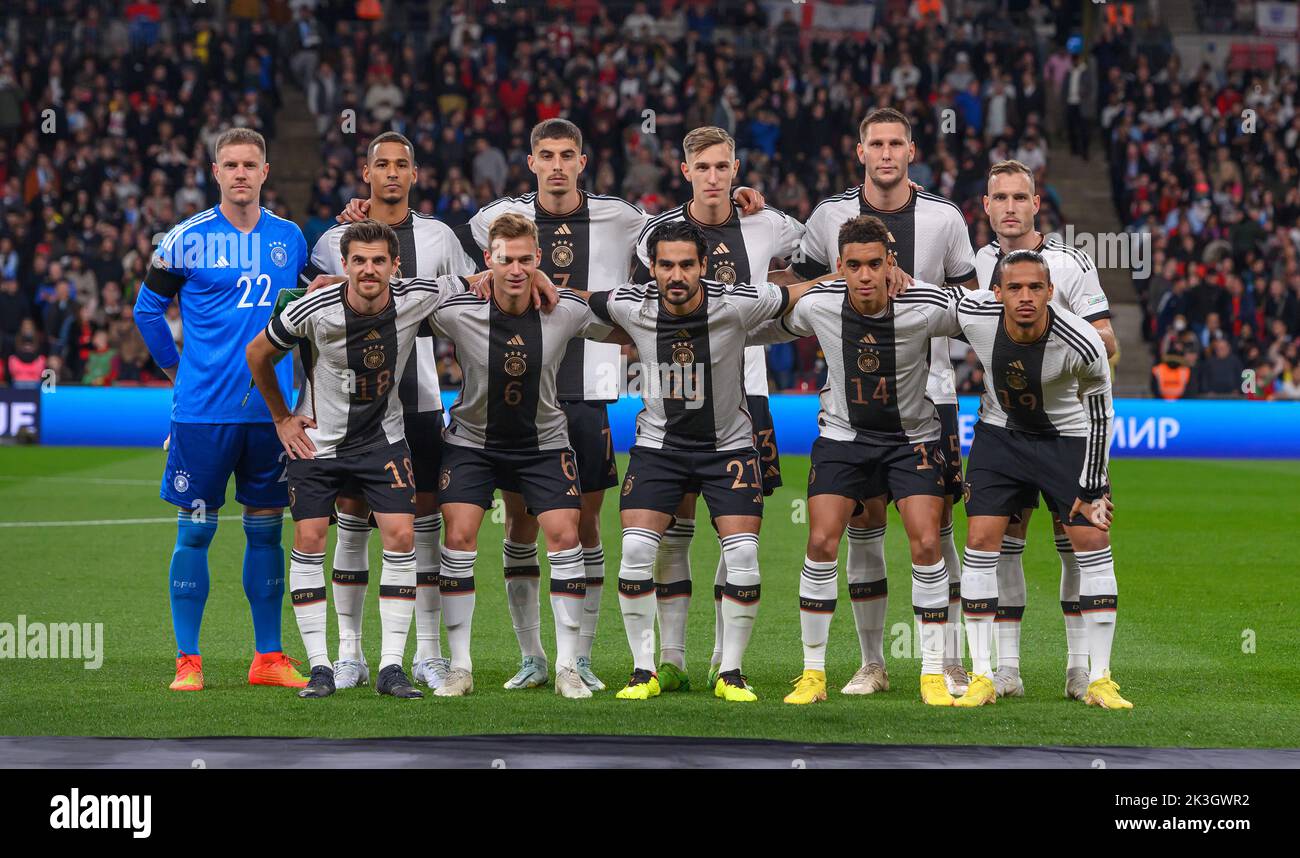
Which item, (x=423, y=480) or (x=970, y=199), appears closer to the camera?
(x=423, y=480)

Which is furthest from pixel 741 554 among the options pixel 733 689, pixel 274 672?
pixel 274 672

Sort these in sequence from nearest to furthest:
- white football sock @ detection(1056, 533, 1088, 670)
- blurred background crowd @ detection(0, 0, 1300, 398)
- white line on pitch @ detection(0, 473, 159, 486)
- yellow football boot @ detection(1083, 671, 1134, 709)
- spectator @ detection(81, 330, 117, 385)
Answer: yellow football boot @ detection(1083, 671, 1134, 709) < white football sock @ detection(1056, 533, 1088, 670) < white line on pitch @ detection(0, 473, 159, 486) < spectator @ detection(81, 330, 117, 385) < blurred background crowd @ detection(0, 0, 1300, 398)

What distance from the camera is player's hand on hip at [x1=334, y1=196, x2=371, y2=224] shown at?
23.9 ft

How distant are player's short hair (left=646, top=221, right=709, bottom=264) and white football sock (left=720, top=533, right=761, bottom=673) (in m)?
1.23

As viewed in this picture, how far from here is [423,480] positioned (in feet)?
23.5

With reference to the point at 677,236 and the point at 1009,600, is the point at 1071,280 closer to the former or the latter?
the point at 1009,600

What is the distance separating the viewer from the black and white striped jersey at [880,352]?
267 inches

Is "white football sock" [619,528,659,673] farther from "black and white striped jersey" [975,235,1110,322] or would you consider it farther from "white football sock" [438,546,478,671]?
"black and white striped jersey" [975,235,1110,322]

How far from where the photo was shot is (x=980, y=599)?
676 cm

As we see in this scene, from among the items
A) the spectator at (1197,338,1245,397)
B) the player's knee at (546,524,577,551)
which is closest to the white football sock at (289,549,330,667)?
the player's knee at (546,524,577,551)

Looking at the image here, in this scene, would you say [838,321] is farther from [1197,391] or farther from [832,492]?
[1197,391]

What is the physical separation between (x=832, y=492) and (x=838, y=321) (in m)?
0.74

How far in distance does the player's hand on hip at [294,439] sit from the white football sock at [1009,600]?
3062 mm

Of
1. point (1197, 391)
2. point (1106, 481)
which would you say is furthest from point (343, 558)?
point (1197, 391)
